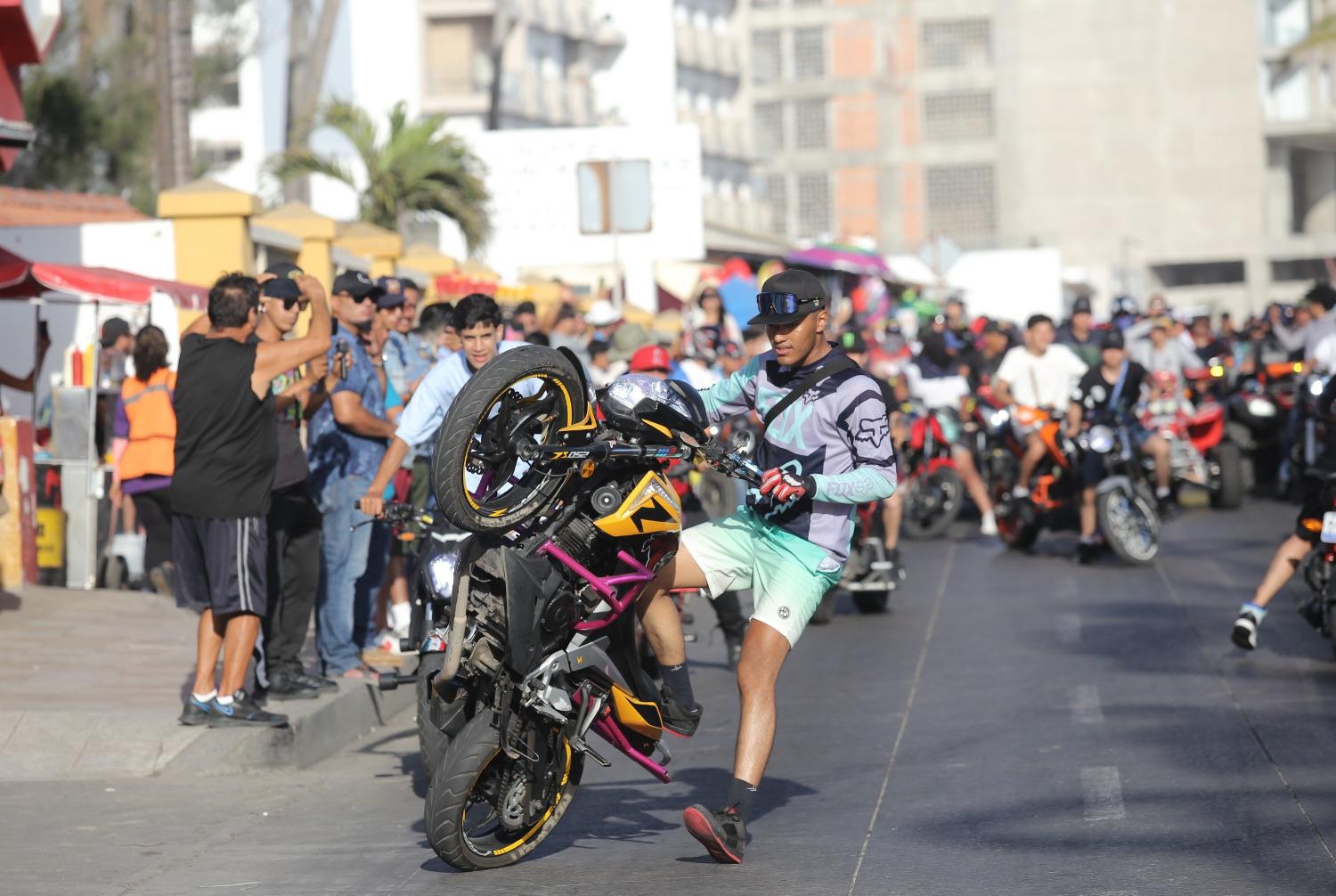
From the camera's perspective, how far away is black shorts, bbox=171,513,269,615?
9.02 m

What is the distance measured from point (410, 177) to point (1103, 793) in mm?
29532

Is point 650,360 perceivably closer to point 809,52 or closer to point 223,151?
point 223,151

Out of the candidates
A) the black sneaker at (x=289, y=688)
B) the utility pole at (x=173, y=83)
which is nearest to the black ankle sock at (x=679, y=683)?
the black sneaker at (x=289, y=688)

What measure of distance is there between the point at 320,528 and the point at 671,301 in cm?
4075

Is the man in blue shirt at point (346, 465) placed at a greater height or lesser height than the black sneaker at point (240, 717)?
greater

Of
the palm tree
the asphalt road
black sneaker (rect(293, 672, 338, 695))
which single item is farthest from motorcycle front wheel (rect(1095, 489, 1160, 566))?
the palm tree

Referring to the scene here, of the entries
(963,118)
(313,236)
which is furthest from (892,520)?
(963,118)

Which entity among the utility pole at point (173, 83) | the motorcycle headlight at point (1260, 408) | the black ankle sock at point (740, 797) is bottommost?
the black ankle sock at point (740, 797)

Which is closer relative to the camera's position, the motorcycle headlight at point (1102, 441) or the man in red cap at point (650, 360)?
the man in red cap at point (650, 360)

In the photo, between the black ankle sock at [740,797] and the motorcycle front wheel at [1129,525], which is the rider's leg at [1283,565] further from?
the black ankle sock at [740,797]

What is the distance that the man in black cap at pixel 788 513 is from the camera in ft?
23.6

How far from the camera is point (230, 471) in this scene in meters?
9.02

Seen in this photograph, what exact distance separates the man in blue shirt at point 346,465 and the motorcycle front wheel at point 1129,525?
7.68m

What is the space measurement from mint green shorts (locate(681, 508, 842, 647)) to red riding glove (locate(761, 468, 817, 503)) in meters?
0.48
